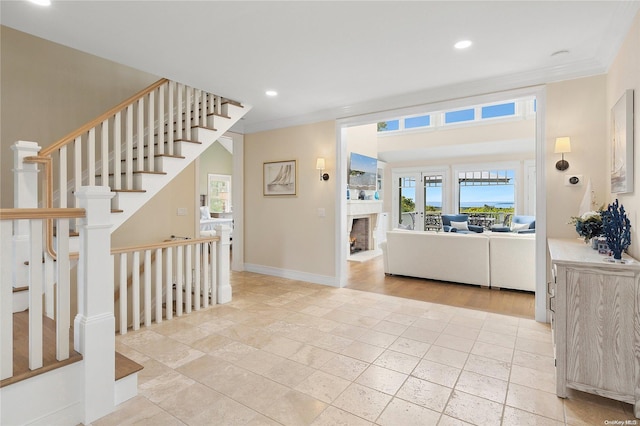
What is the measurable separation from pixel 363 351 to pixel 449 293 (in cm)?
225

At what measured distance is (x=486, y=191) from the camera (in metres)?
8.72

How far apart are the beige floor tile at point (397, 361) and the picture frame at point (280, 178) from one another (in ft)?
10.2

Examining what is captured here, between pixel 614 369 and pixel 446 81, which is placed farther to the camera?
pixel 446 81

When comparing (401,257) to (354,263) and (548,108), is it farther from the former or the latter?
(548,108)

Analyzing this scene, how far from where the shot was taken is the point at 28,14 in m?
2.41

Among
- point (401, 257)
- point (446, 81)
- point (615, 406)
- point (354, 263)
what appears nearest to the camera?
point (615, 406)

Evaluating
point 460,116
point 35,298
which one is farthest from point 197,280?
point 460,116

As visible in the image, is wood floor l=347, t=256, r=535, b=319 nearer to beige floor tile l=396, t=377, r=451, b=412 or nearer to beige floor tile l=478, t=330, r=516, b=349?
beige floor tile l=478, t=330, r=516, b=349

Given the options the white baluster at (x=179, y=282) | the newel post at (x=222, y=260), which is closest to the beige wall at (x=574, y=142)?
the newel post at (x=222, y=260)

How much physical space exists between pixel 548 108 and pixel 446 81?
1052 mm

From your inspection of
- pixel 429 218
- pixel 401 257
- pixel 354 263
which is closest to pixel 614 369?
pixel 401 257

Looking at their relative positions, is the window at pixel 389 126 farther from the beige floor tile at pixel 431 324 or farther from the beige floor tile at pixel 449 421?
the beige floor tile at pixel 449 421

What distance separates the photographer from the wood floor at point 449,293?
3838mm

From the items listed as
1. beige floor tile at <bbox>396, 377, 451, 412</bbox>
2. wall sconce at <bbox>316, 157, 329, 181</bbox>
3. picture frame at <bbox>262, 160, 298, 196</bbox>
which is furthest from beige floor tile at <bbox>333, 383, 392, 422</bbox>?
picture frame at <bbox>262, 160, 298, 196</bbox>
